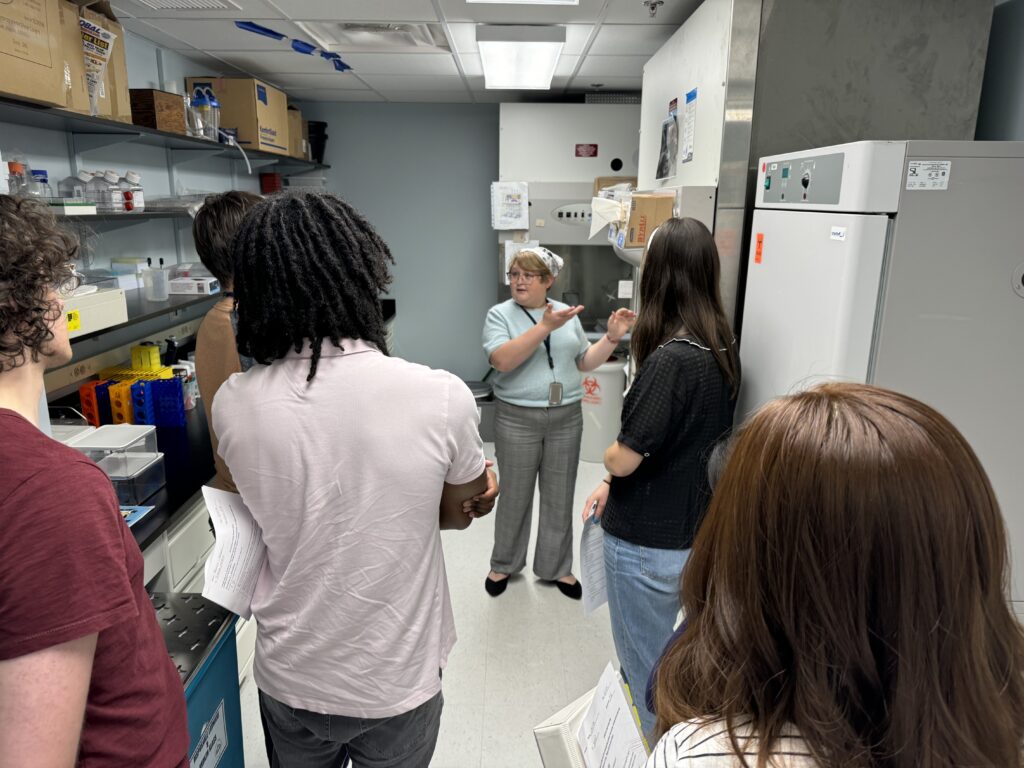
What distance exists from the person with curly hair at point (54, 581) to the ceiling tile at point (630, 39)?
2639 mm

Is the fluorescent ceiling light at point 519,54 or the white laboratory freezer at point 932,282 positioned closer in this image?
the white laboratory freezer at point 932,282

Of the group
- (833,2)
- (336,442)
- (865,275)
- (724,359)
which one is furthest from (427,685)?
(833,2)

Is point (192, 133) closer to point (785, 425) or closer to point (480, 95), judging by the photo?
point (480, 95)

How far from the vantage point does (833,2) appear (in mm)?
1891

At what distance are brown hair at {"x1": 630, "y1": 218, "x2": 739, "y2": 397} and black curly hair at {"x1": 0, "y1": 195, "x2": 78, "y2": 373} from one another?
1.23 m

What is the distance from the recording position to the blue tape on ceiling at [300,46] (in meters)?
2.83

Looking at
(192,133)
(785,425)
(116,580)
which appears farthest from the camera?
(192,133)

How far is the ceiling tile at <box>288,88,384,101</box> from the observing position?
4531 mm

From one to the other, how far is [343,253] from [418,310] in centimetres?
438

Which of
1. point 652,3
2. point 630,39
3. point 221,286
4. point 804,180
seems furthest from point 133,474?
point 630,39

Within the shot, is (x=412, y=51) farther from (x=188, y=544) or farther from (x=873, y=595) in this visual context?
(x=873, y=595)

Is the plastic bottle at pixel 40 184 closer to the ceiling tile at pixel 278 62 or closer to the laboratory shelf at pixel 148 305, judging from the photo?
the laboratory shelf at pixel 148 305

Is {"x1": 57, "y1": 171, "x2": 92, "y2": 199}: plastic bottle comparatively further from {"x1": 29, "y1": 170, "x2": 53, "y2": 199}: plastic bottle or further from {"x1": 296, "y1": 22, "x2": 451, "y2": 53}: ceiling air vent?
{"x1": 296, "y1": 22, "x2": 451, "y2": 53}: ceiling air vent

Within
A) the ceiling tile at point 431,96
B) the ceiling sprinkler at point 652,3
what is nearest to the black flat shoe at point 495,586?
the ceiling sprinkler at point 652,3
